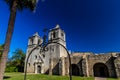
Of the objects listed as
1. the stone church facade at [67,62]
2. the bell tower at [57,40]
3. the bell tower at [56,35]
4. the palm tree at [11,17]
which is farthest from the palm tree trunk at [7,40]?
the bell tower at [56,35]

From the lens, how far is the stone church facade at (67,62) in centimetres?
2102

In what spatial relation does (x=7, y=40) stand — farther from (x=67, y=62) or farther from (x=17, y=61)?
(x=17, y=61)

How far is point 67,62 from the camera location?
83.1ft

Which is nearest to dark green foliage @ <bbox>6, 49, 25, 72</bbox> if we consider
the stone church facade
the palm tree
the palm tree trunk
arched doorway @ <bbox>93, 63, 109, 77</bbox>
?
the stone church facade

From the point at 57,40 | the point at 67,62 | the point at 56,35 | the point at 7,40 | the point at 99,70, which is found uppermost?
the point at 56,35

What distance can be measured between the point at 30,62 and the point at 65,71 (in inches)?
598

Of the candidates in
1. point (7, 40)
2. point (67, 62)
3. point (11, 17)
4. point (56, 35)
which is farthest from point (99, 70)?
point (11, 17)

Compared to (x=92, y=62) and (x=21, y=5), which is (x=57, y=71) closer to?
(x=92, y=62)

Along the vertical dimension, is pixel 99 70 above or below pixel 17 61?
below

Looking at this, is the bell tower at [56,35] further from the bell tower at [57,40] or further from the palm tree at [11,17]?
the palm tree at [11,17]

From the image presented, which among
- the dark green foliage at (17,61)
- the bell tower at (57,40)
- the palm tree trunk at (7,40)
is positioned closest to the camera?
the palm tree trunk at (7,40)

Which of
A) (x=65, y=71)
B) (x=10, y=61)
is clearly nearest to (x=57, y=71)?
(x=65, y=71)

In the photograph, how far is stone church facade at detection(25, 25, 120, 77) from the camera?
21.0 metres

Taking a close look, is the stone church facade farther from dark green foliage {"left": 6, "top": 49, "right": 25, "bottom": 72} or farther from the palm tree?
dark green foliage {"left": 6, "top": 49, "right": 25, "bottom": 72}
